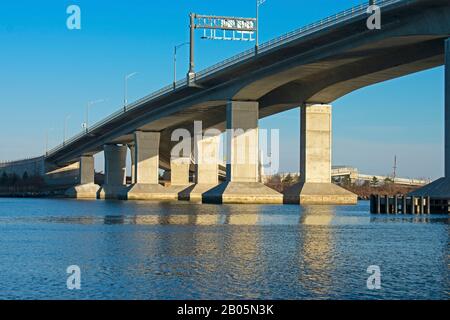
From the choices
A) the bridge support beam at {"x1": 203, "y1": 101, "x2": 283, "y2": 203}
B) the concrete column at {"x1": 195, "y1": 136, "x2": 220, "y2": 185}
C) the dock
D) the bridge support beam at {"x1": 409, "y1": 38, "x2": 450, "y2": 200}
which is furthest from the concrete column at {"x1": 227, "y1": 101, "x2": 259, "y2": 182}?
the bridge support beam at {"x1": 409, "y1": 38, "x2": 450, "y2": 200}

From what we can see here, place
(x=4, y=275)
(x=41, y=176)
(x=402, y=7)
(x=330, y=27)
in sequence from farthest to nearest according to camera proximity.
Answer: (x=41, y=176)
(x=330, y=27)
(x=402, y=7)
(x=4, y=275)

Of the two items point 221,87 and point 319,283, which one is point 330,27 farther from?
point 319,283

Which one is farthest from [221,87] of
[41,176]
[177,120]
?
[41,176]

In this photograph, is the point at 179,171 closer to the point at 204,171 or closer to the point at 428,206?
the point at 204,171

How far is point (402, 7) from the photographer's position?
58.3m

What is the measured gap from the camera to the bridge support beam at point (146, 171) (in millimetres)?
120188

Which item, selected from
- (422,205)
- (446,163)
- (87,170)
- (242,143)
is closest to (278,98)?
(242,143)

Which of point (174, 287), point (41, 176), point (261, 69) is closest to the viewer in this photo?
point (174, 287)

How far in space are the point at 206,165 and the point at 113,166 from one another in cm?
3324

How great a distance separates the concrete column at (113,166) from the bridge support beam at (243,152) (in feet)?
173

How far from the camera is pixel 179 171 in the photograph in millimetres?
140125

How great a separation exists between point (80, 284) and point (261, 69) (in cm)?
5914

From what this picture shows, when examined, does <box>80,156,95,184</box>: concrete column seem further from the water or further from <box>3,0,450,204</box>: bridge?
the water

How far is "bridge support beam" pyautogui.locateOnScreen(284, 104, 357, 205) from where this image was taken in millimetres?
89875
